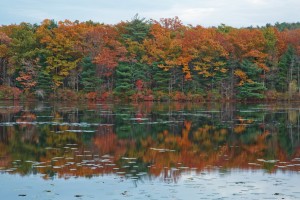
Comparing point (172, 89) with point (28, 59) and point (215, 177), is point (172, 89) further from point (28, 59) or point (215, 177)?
point (215, 177)

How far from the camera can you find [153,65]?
71.4m

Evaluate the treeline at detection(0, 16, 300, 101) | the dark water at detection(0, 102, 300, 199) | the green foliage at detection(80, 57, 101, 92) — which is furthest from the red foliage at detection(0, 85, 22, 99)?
the dark water at detection(0, 102, 300, 199)

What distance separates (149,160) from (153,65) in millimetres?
51457

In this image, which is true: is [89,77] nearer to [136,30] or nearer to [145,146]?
[136,30]

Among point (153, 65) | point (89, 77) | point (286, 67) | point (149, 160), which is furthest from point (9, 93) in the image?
point (149, 160)

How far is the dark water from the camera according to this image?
15.3 meters

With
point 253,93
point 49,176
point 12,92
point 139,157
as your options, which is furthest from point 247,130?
point 12,92

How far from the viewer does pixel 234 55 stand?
70500mm

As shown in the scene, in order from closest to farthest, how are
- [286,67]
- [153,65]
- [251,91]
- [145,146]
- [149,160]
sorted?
[149,160] < [145,146] < [251,91] < [286,67] < [153,65]

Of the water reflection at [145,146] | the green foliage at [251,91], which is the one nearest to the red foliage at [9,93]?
the green foliage at [251,91]

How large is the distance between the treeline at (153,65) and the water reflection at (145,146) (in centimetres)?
3202

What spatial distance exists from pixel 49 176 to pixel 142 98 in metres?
53.2

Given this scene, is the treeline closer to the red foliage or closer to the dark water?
the red foliage

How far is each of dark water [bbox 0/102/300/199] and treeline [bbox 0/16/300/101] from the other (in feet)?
115
